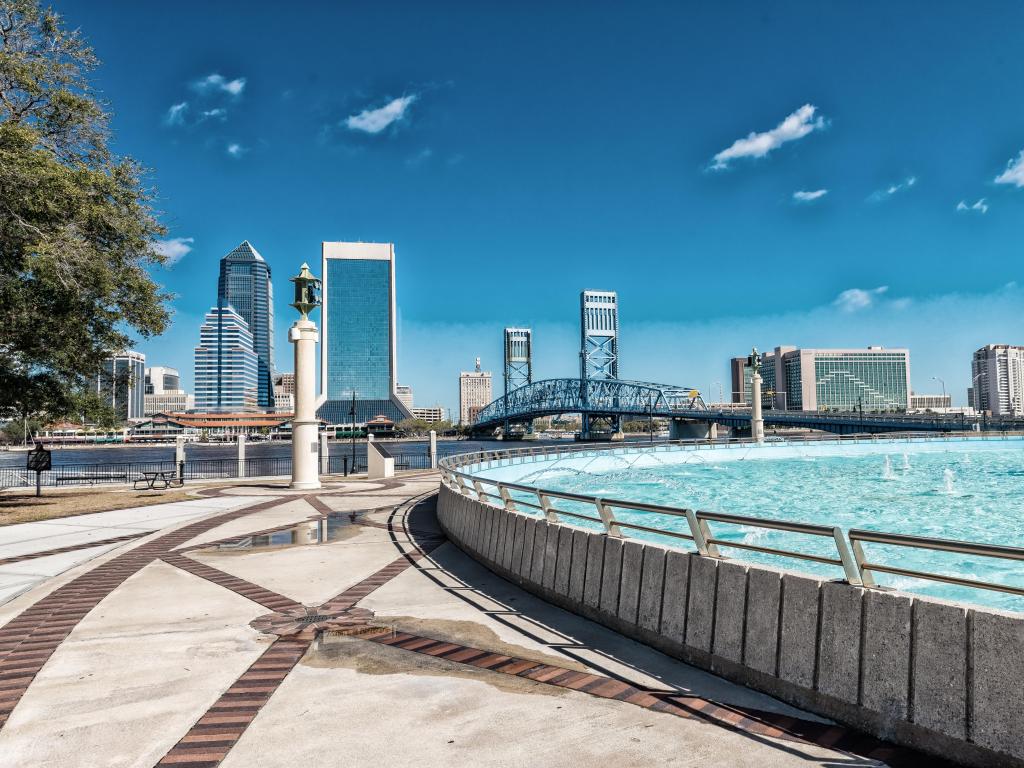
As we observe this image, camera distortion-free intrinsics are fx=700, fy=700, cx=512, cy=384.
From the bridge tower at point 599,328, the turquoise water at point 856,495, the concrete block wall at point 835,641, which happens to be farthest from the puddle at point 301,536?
the bridge tower at point 599,328

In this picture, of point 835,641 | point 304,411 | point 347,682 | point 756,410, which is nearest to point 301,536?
point 347,682

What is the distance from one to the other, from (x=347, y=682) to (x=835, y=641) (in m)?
3.81

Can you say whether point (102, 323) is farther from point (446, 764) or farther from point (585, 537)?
point (446, 764)

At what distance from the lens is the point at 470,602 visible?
8688 mm

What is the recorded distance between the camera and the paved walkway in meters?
4.55

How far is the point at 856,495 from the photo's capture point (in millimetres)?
29484

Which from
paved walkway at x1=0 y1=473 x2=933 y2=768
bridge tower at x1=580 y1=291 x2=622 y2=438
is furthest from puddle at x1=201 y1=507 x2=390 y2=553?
bridge tower at x1=580 y1=291 x2=622 y2=438

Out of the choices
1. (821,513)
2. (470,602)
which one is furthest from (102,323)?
(821,513)

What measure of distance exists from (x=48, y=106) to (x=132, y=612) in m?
17.0

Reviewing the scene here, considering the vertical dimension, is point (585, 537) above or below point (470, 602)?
above

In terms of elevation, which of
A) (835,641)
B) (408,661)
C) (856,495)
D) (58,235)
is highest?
(58,235)

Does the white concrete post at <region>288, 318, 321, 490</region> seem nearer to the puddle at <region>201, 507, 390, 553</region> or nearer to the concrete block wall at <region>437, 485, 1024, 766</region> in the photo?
the puddle at <region>201, 507, 390, 553</region>

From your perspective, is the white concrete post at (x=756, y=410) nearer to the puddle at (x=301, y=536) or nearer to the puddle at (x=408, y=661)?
the puddle at (x=301, y=536)

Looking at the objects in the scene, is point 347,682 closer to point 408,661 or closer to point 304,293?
point 408,661
